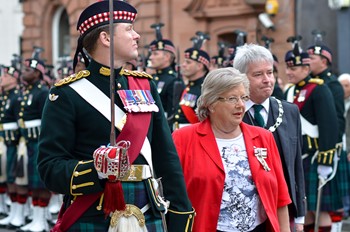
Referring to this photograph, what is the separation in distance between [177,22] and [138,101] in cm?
1761

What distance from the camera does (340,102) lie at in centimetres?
955

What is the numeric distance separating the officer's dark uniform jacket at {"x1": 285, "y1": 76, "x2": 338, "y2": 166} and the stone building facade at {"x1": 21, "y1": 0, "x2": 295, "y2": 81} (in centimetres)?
912

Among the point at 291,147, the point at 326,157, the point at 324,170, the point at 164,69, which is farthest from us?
the point at 164,69

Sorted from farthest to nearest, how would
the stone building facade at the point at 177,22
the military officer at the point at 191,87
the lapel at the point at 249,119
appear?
1. the stone building facade at the point at 177,22
2. the military officer at the point at 191,87
3. the lapel at the point at 249,119

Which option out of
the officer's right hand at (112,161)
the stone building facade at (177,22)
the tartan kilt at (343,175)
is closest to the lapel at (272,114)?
the officer's right hand at (112,161)

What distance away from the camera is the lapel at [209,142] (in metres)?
4.98

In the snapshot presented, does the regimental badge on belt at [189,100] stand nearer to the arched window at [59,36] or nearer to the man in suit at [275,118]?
the man in suit at [275,118]

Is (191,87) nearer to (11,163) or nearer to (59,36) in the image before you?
(11,163)

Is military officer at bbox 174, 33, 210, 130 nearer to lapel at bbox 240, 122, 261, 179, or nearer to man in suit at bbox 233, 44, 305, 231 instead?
man in suit at bbox 233, 44, 305, 231

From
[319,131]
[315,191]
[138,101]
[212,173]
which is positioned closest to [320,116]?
[319,131]

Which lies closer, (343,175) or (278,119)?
(278,119)

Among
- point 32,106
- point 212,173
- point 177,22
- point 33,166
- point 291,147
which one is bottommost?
point 33,166

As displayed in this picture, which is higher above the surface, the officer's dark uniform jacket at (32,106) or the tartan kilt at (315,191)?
the officer's dark uniform jacket at (32,106)

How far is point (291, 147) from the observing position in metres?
5.58
